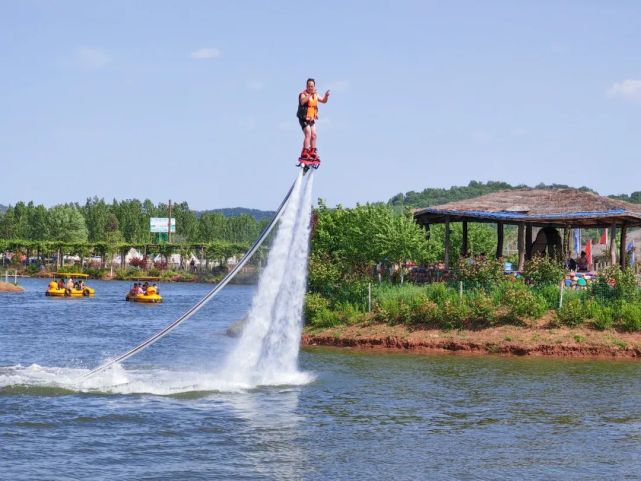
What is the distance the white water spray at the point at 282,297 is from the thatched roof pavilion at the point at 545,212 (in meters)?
21.2

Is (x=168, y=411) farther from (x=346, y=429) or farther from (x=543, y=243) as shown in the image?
(x=543, y=243)

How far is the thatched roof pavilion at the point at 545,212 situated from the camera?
44906mm

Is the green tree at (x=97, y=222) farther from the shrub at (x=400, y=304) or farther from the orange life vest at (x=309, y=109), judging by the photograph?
the orange life vest at (x=309, y=109)

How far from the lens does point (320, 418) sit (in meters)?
24.6

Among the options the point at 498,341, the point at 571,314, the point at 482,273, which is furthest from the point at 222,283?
the point at 482,273

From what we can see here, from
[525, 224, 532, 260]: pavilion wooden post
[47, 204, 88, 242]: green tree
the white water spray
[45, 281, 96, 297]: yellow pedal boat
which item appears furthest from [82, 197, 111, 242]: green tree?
the white water spray

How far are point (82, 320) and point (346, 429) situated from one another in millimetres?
36684

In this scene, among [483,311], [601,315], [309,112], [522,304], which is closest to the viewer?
[309,112]

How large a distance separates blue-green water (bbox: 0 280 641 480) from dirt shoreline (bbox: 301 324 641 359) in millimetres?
1651

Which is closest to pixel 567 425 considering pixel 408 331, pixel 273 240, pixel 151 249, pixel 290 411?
pixel 290 411

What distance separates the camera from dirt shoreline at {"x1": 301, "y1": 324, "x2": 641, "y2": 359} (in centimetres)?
3759

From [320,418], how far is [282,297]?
138 inches

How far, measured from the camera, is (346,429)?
23.4m

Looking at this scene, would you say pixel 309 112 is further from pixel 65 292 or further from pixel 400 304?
pixel 65 292
